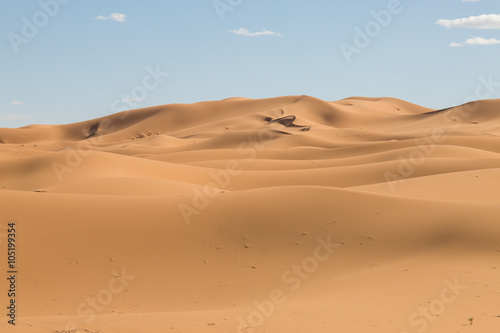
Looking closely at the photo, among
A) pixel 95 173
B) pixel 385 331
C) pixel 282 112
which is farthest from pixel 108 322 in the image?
pixel 282 112

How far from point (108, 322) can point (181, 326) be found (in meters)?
0.82

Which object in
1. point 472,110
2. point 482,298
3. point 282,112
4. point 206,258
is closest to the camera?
point 482,298

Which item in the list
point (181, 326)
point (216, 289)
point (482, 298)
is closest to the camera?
point (181, 326)

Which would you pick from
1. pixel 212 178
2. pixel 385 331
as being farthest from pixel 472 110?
pixel 385 331

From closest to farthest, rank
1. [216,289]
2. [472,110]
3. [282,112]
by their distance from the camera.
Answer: [216,289]
[472,110]
[282,112]

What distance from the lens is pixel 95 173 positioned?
22.2 m

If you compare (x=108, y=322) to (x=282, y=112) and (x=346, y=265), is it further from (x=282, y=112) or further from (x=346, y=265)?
(x=282, y=112)

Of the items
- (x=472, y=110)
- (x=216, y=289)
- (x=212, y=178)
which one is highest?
(x=472, y=110)

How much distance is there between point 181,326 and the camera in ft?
20.7

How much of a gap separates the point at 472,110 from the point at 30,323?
5588cm

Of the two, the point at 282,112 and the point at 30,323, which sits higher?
the point at 282,112

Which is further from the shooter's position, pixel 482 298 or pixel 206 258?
pixel 206 258

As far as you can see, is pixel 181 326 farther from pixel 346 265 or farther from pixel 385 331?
pixel 346 265

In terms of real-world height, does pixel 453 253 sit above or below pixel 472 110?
below
